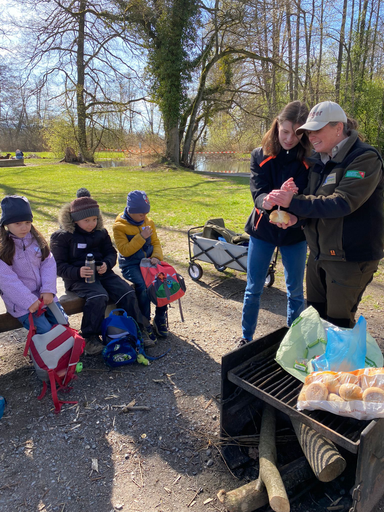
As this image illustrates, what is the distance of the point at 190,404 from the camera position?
2.84 meters

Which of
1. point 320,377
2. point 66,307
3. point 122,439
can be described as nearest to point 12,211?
point 66,307

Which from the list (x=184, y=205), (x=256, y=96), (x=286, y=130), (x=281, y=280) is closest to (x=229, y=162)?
(x=256, y=96)

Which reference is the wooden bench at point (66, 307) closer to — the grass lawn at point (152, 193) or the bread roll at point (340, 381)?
the bread roll at point (340, 381)

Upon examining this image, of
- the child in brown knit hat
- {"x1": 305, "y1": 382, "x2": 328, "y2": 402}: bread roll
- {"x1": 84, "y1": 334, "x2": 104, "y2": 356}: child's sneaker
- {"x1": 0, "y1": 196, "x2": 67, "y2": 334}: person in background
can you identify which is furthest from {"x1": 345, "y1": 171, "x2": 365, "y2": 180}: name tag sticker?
{"x1": 84, "y1": 334, "x2": 104, "y2": 356}: child's sneaker

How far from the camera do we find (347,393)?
1.84m

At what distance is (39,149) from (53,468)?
47.4 metres

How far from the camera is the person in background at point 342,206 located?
7.44 ft

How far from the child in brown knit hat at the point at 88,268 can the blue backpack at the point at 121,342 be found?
13 centimetres

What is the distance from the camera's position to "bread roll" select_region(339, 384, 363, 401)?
5.96ft

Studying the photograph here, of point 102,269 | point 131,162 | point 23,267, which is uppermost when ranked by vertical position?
point 131,162

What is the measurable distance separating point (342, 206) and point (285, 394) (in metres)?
1.21

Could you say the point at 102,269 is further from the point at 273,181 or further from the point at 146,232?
the point at 273,181

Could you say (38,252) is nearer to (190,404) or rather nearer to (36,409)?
(36,409)

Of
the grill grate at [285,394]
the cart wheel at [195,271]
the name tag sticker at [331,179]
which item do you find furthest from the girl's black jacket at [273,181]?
the cart wheel at [195,271]
